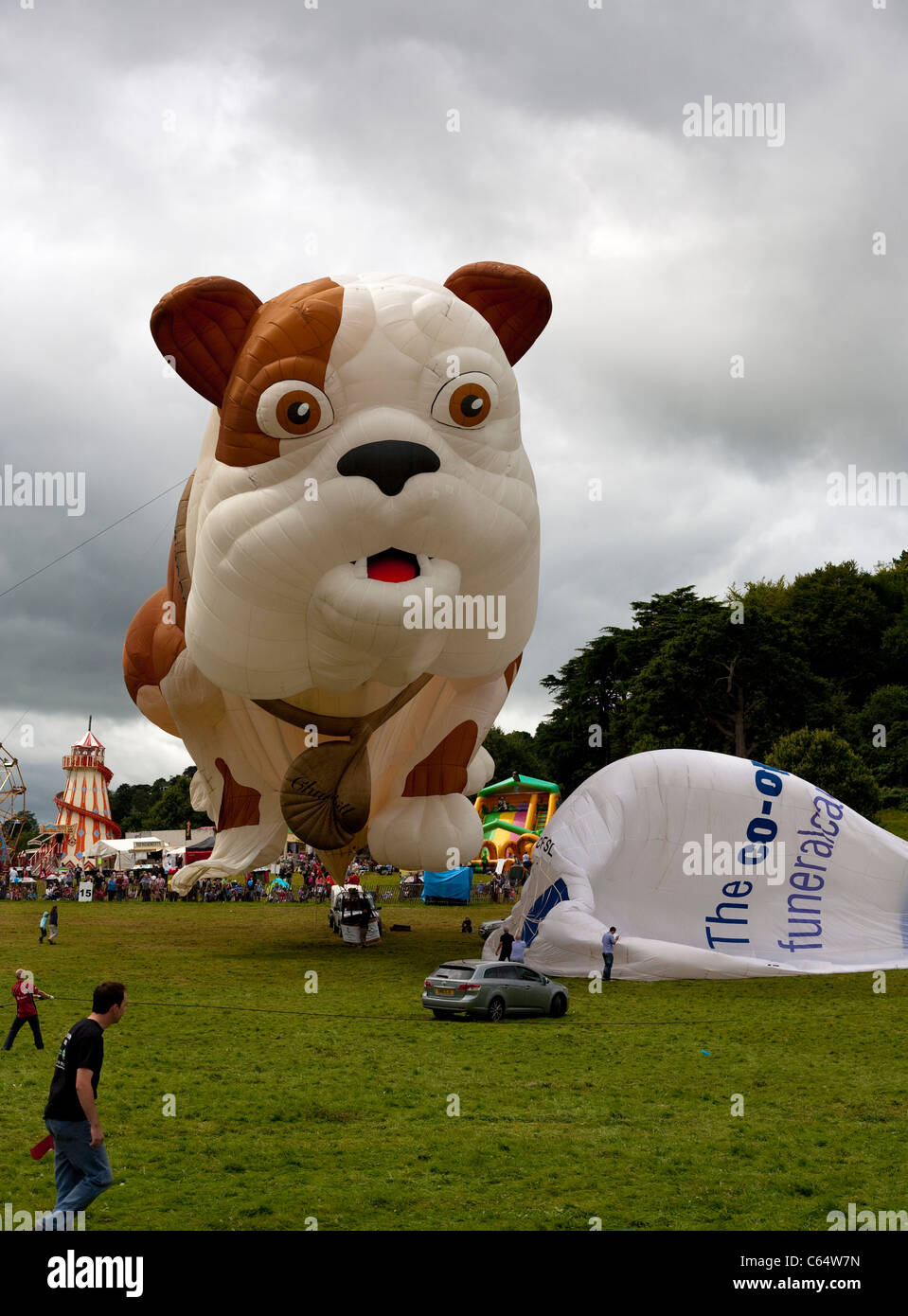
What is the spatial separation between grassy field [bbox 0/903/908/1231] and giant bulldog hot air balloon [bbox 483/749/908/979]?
90 cm

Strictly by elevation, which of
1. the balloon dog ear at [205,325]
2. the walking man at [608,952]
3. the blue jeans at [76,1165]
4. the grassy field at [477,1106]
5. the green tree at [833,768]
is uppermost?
the balloon dog ear at [205,325]

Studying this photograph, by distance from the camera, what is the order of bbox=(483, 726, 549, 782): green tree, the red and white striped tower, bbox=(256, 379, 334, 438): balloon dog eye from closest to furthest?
bbox=(256, 379, 334, 438): balloon dog eye
the red and white striped tower
bbox=(483, 726, 549, 782): green tree

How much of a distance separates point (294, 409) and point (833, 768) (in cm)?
3936

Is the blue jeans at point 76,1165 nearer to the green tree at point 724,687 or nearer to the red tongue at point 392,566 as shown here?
the red tongue at point 392,566

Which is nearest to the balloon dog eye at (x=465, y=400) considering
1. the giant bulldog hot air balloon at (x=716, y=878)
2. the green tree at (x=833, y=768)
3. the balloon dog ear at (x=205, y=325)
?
the balloon dog ear at (x=205, y=325)

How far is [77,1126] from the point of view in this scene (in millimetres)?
7344

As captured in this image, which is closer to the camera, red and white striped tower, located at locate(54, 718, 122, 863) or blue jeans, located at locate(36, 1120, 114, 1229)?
blue jeans, located at locate(36, 1120, 114, 1229)

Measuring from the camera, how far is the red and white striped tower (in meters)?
83.8

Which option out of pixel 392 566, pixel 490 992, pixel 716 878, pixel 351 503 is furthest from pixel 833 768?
pixel 351 503

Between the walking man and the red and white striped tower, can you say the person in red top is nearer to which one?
the walking man

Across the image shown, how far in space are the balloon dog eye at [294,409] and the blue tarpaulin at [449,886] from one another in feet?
96.9

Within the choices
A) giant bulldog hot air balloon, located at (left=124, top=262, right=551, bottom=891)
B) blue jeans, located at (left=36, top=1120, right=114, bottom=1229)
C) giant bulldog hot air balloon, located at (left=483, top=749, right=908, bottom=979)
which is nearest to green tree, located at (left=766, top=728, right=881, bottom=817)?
giant bulldog hot air balloon, located at (left=483, top=749, right=908, bottom=979)

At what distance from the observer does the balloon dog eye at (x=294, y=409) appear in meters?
19.3
